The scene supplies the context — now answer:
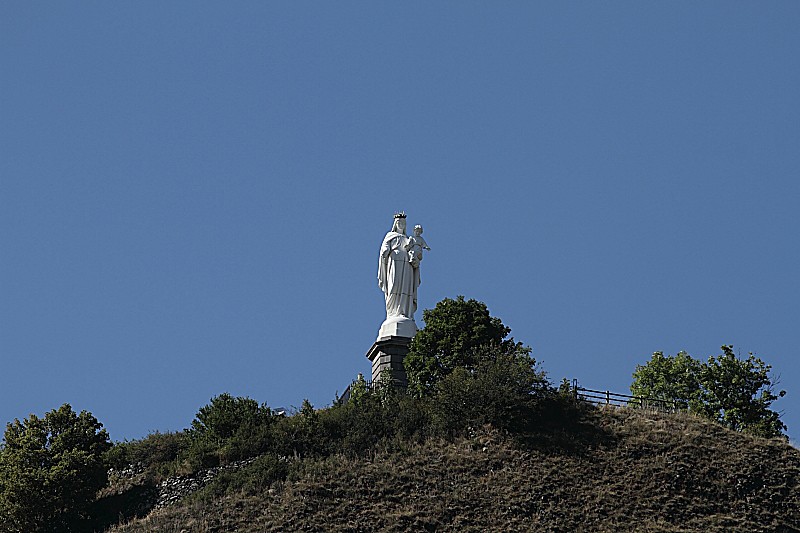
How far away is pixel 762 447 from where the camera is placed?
38.2 meters

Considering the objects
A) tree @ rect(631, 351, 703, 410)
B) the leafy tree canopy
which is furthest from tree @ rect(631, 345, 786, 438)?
the leafy tree canopy

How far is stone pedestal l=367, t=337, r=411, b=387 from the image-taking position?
142 ft

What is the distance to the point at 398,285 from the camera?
4488cm

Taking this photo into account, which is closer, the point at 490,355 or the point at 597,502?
the point at 597,502

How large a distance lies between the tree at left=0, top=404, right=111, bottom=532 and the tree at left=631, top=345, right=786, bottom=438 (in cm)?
1888

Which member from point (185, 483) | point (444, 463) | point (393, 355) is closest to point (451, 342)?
point (393, 355)

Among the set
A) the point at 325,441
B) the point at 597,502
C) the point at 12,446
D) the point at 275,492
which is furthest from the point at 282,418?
the point at 597,502

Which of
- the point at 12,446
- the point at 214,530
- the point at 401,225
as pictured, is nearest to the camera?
the point at 214,530

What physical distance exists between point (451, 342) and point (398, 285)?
4026 millimetres

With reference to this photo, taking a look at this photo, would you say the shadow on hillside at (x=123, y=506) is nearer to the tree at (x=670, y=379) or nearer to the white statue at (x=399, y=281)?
the white statue at (x=399, y=281)

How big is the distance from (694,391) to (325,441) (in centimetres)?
1398

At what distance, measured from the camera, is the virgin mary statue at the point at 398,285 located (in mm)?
44312

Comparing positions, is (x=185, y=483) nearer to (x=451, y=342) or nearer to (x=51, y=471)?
(x=51, y=471)

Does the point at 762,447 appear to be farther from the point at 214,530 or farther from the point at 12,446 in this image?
the point at 12,446
